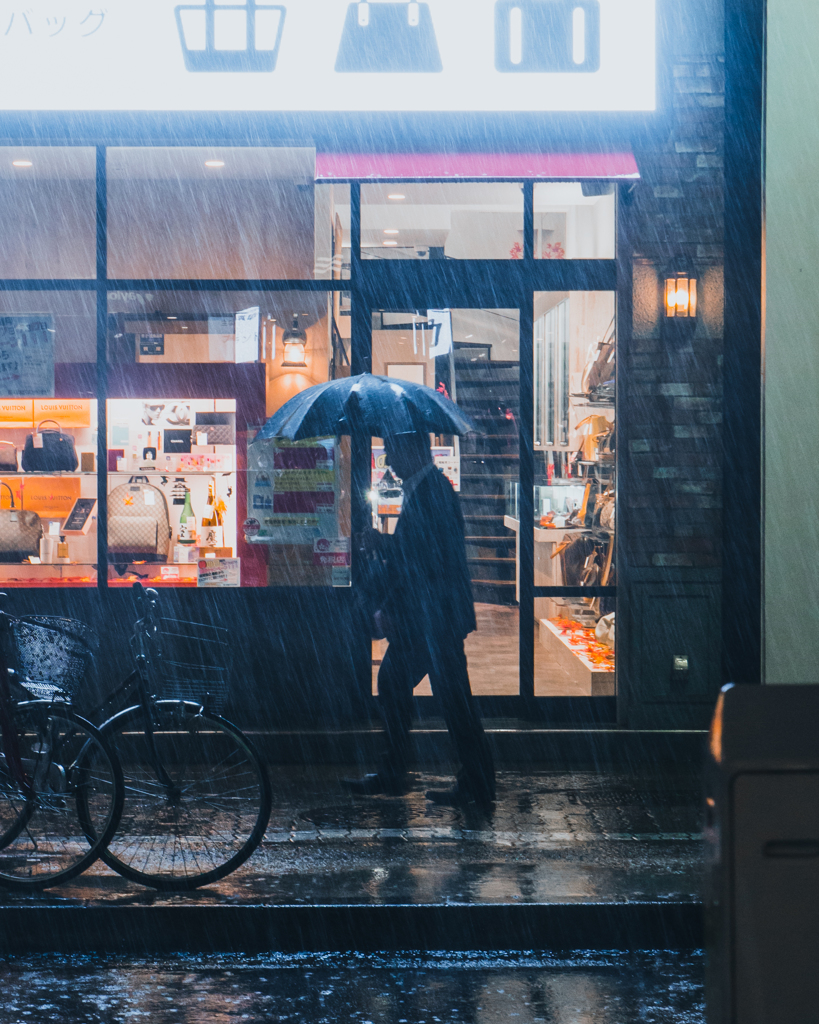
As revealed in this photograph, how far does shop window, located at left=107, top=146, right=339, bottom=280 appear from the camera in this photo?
7887mm

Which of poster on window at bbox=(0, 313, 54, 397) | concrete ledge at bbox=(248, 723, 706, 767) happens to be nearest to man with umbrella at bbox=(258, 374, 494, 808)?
concrete ledge at bbox=(248, 723, 706, 767)

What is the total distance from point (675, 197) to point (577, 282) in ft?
2.79

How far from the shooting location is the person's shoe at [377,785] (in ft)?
21.4

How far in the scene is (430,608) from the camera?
6.28m

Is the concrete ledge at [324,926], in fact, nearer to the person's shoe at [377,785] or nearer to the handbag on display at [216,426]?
the person's shoe at [377,785]

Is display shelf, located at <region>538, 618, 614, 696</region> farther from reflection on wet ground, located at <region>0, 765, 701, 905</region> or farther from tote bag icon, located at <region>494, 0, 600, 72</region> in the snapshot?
tote bag icon, located at <region>494, 0, 600, 72</region>

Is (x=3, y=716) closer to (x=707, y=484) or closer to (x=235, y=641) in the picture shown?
(x=235, y=641)

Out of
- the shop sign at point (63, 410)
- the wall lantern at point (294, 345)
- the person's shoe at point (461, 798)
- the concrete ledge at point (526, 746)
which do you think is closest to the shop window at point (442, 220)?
the wall lantern at point (294, 345)

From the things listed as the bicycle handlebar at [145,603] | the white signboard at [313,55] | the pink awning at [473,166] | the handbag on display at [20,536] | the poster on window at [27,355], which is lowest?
the bicycle handlebar at [145,603]

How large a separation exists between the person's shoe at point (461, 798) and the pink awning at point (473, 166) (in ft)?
12.8

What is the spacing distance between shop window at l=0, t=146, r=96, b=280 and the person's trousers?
11.8 feet

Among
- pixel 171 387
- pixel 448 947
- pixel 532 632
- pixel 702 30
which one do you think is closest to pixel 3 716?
pixel 448 947

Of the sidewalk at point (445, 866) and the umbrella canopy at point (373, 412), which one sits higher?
the umbrella canopy at point (373, 412)

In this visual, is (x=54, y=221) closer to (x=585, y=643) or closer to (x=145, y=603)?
(x=145, y=603)
